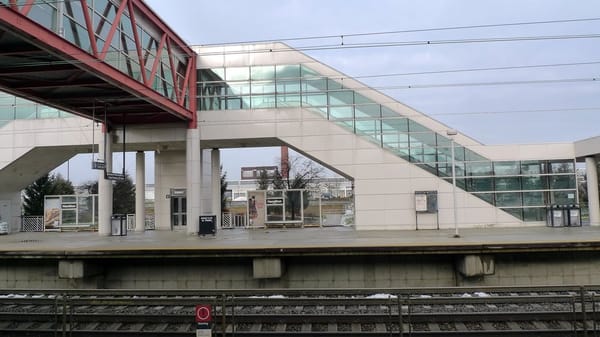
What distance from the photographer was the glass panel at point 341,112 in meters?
24.5

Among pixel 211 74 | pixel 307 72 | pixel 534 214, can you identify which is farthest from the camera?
pixel 211 74

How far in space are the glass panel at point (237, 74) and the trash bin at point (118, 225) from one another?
8.84 meters

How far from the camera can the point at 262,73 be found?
2531 centimetres

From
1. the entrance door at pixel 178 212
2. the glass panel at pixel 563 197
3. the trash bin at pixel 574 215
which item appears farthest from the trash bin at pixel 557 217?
the entrance door at pixel 178 212

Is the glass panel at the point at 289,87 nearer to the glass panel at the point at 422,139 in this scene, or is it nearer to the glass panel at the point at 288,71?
the glass panel at the point at 288,71

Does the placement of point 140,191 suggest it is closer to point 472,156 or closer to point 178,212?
point 178,212

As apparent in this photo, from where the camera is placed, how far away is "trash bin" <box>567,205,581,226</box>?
899 inches

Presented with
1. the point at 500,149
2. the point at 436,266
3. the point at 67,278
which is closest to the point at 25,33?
the point at 67,278

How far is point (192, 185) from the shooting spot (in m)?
24.3

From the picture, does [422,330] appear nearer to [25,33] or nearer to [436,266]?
[436,266]

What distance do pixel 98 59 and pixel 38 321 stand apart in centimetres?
905

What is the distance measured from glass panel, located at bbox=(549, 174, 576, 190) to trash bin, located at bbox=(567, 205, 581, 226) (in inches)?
47.1

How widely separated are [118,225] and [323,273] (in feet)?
44.7

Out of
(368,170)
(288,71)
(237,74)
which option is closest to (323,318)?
(368,170)
